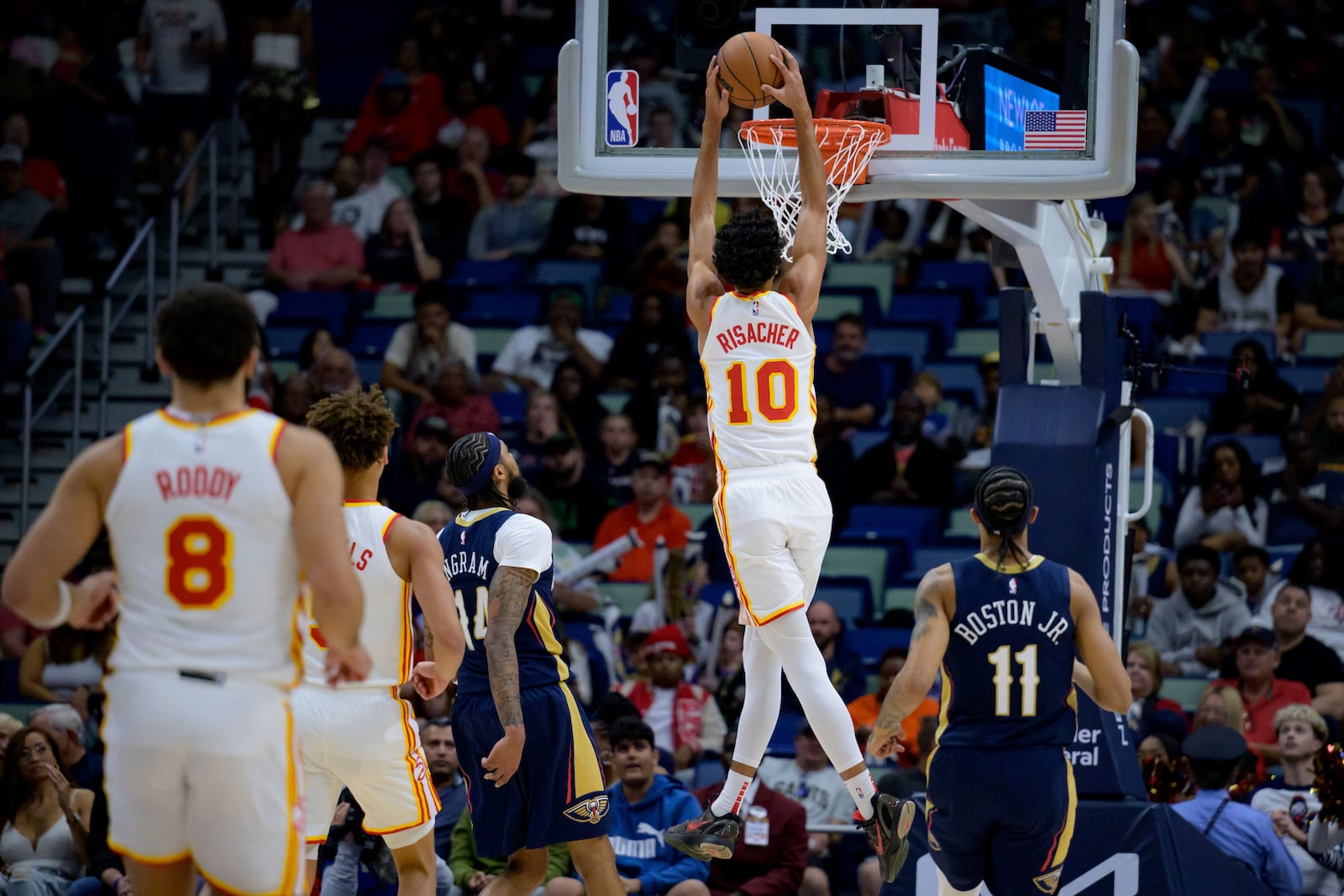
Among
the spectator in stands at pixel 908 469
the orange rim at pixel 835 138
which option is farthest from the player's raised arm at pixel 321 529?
the spectator in stands at pixel 908 469

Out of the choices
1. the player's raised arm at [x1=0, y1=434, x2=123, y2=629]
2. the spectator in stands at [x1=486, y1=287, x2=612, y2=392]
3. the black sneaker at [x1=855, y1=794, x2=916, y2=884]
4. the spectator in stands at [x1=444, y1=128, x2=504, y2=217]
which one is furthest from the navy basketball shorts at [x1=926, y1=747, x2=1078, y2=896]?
the spectator in stands at [x1=444, y1=128, x2=504, y2=217]

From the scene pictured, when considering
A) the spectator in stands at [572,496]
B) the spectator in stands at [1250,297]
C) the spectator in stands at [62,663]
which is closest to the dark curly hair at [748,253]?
the spectator in stands at [572,496]

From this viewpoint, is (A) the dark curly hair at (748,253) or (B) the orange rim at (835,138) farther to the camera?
(B) the orange rim at (835,138)

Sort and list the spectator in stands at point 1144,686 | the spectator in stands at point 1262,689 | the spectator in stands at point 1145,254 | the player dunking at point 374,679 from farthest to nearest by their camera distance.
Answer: the spectator in stands at point 1145,254, the spectator in stands at point 1262,689, the spectator in stands at point 1144,686, the player dunking at point 374,679

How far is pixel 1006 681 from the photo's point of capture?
22.5ft

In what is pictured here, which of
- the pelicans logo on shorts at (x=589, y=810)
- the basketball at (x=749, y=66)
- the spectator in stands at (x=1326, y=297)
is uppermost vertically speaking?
the basketball at (x=749, y=66)

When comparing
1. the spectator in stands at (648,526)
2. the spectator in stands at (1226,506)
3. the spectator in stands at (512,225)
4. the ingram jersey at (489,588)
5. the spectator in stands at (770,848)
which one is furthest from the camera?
the spectator in stands at (512,225)

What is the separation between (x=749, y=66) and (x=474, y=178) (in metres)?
8.97

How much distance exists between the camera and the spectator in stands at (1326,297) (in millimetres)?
13750

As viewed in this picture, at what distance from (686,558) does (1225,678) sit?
11.6 feet

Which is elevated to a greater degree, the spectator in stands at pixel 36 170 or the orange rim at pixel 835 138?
the spectator in stands at pixel 36 170

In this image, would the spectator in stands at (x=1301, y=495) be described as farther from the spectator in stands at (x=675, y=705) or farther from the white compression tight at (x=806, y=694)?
the white compression tight at (x=806, y=694)

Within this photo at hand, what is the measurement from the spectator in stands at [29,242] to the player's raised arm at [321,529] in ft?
34.5

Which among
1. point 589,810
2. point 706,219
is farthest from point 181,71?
point 589,810
